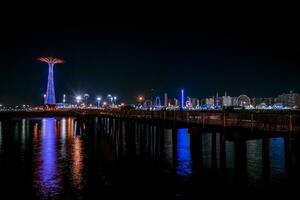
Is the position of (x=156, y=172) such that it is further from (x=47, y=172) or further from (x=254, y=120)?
(x=254, y=120)

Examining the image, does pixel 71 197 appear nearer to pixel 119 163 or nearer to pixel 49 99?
pixel 119 163

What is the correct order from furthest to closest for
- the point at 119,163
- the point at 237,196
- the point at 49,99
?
1. the point at 49,99
2. the point at 119,163
3. the point at 237,196

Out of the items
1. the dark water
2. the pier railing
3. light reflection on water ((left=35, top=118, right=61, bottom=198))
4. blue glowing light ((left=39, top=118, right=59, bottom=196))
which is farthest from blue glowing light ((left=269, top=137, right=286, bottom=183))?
blue glowing light ((left=39, top=118, right=59, bottom=196))

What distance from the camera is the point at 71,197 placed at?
24984 millimetres

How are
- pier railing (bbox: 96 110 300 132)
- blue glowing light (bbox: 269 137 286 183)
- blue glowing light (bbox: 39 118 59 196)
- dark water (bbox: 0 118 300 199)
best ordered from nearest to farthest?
dark water (bbox: 0 118 300 199) < pier railing (bbox: 96 110 300 132) < blue glowing light (bbox: 39 118 59 196) < blue glowing light (bbox: 269 137 286 183)

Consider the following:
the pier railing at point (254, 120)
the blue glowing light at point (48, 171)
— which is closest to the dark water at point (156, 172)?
the blue glowing light at point (48, 171)

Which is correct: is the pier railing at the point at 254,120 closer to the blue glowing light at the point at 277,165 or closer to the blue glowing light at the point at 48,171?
the blue glowing light at the point at 277,165

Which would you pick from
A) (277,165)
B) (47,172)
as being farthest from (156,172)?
(277,165)

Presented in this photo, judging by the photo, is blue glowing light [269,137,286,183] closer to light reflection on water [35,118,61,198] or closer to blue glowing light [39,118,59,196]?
light reflection on water [35,118,61,198]

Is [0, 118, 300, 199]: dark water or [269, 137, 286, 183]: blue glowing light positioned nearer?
[0, 118, 300, 199]: dark water

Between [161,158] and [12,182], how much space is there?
15.5 m

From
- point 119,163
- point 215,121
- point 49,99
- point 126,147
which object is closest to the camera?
point 215,121

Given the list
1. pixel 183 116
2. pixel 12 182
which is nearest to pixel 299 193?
pixel 183 116

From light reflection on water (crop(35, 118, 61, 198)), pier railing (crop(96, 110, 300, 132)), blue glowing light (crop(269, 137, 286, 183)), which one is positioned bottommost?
light reflection on water (crop(35, 118, 61, 198))
